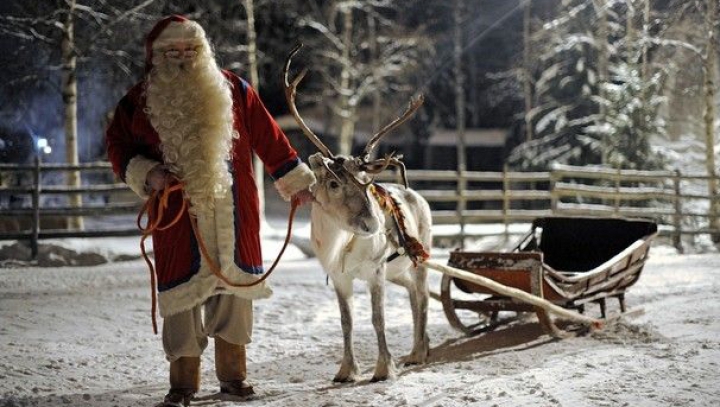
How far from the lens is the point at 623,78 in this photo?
17.3m

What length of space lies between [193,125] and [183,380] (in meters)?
1.38

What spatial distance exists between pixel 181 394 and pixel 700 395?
283cm

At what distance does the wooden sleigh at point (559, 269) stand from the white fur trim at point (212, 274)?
8.28ft

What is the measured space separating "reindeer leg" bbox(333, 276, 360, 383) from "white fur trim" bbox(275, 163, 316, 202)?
33.4 inches

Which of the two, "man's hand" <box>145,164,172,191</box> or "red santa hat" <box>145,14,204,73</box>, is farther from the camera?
"red santa hat" <box>145,14,204,73</box>

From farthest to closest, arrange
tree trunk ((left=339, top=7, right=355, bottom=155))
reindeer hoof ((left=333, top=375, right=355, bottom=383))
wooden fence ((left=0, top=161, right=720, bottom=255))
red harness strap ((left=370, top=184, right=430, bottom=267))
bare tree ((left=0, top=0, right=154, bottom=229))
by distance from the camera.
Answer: tree trunk ((left=339, top=7, right=355, bottom=155)) < bare tree ((left=0, top=0, right=154, bottom=229)) < wooden fence ((left=0, top=161, right=720, bottom=255)) < red harness strap ((left=370, top=184, right=430, bottom=267)) < reindeer hoof ((left=333, top=375, right=355, bottom=383))

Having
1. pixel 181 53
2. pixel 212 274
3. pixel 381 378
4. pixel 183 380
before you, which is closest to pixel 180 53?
pixel 181 53

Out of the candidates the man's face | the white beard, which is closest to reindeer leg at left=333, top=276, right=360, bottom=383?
the white beard

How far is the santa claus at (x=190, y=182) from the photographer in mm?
4598

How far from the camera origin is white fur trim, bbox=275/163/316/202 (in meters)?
4.93

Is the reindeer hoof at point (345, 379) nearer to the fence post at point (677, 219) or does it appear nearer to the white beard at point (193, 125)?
the white beard at point (193, 125)

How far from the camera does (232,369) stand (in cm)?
489

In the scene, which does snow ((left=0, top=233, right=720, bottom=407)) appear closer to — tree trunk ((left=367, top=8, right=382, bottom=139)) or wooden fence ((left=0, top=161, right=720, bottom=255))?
wooden fence ((left=0, top=161, right=720, bottom=255))

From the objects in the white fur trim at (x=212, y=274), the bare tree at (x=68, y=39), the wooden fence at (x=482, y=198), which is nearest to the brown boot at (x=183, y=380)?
the white fur trim at (x=212, y=274)
